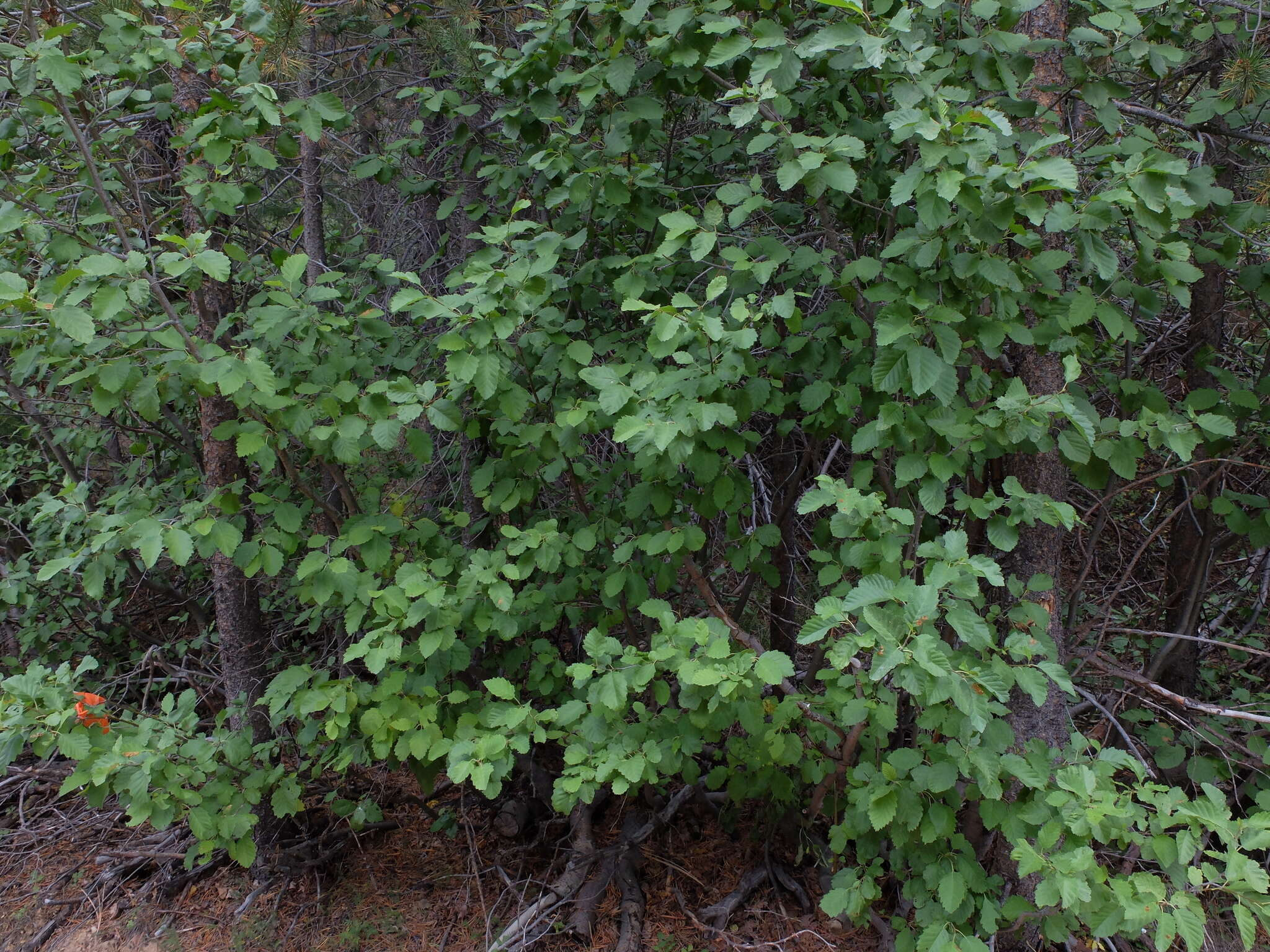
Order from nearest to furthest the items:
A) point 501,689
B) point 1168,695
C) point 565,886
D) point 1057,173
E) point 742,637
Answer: point 1057,173 < point 501,689 < point 1168,695 < point 742,637 < point 565,886

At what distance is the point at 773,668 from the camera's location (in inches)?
91.7

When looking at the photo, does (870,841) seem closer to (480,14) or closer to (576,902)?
(576,902)

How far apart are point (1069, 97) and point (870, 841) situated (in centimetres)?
269

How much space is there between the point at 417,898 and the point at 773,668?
2589 mm

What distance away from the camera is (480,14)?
3.60 meters

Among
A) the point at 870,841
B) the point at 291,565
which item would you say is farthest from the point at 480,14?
the point at 870,841

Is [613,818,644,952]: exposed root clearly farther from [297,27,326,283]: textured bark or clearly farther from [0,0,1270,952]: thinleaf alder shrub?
[297,27,326,283]: textured bark

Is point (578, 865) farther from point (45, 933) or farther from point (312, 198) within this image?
point (312, 198)

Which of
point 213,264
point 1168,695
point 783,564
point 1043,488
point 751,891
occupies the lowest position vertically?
point 751,891

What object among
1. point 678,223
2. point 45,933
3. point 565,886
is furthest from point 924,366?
point 45,933

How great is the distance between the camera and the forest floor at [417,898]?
11.9 ft

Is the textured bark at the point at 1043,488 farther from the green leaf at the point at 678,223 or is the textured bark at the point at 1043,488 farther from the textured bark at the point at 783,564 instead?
the green leaf at the point at 678,223

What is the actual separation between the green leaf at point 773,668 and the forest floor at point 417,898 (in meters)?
1.70

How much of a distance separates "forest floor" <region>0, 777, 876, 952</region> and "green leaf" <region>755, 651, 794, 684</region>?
5.58 feet
